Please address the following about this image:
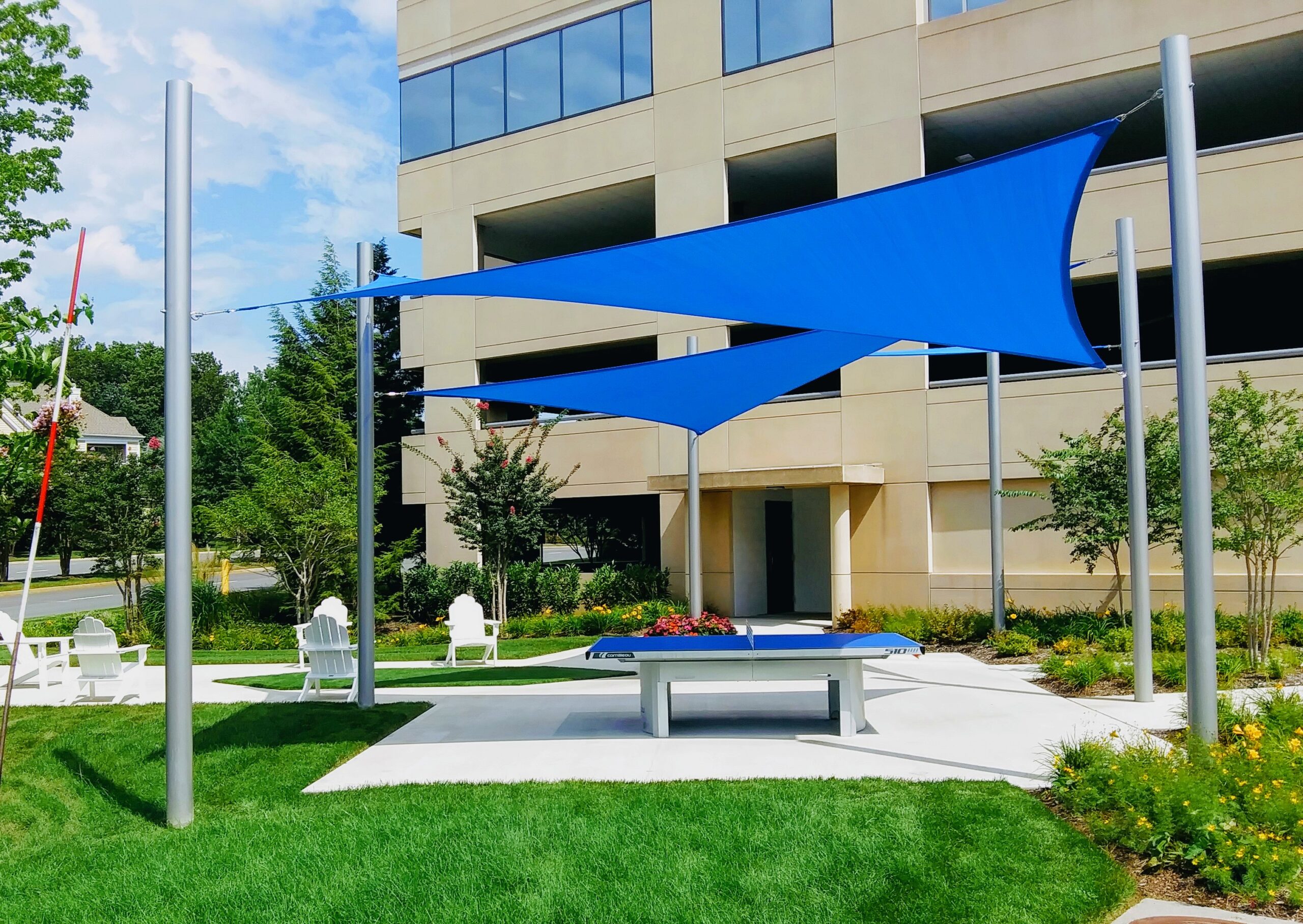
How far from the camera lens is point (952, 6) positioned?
17.1 metres

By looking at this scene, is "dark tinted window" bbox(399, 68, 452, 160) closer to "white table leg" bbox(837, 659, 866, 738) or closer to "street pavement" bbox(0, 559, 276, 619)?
"street pavement" bbox(0, 559, 276, 619)

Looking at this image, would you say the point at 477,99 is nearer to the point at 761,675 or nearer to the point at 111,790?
the point at 761,675

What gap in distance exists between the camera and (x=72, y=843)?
5.77m

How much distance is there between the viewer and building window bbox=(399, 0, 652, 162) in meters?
20.2

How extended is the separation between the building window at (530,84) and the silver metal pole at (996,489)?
9.17m

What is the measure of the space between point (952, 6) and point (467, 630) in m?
12.3

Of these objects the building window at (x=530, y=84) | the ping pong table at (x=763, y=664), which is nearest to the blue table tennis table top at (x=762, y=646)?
the ping pong table at (x=763, y=664)

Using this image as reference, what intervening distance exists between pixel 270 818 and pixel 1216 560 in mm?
13262

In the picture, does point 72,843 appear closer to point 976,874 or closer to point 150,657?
point 976,874

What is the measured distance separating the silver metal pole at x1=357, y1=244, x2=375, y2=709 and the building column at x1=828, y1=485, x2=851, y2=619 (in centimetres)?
950

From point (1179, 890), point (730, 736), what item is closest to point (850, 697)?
point (730, 736)

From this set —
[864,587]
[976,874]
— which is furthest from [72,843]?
[864,587]

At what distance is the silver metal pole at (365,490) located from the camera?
907cm

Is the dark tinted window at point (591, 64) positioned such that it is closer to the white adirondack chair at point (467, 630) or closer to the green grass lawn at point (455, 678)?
the white adirondack chair at point (467, 630)
